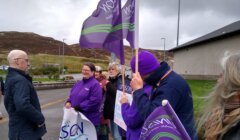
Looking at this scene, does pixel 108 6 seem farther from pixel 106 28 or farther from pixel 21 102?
pixel 21 102

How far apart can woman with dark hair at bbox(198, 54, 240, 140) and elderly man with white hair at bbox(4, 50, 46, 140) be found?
3.23 meters

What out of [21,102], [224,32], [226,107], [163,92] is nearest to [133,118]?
[163,92]

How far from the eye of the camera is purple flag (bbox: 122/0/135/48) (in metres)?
4.99

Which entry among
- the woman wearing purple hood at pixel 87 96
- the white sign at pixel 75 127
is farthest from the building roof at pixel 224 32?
the white sign at pixel 75 127

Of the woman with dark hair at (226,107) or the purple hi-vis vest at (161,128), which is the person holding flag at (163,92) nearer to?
the purple hi-vis vest at (161,128)

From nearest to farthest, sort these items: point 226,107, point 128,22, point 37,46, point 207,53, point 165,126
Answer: point 226,107 → point 165,126 → point 128,22 → point 207,53 → point 37,46

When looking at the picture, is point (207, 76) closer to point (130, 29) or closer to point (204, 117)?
point (130, 29)

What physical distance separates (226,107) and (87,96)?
4722mm

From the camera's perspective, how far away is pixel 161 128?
2.29 meters

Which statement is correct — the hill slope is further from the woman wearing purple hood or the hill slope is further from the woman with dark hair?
the woman with dark hair

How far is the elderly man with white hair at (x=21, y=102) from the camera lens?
16.3 feet

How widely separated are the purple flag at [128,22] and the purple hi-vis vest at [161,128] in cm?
267

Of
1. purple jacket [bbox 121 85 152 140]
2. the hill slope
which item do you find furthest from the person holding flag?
the hill slope

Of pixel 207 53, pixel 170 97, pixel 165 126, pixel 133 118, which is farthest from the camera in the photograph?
pixel 207 53
